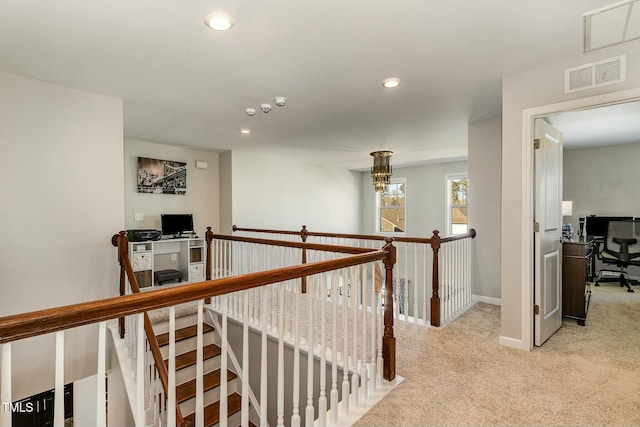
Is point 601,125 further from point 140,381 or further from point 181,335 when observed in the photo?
point 181,335

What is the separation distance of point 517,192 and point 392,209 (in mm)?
5728

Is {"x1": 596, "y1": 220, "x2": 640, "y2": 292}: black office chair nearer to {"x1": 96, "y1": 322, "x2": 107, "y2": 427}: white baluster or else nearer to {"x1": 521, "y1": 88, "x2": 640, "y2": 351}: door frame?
{"x1": 521, "y1": 88, "x2": 640, "y2": 351}: door frame

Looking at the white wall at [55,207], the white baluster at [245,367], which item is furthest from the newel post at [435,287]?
the white wall at [55,207]

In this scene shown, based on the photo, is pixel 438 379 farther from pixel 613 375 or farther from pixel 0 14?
pixel 0 14

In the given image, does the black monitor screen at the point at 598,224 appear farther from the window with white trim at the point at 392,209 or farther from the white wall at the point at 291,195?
the white wall at the point at 291,195

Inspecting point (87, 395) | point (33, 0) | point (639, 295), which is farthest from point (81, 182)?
point (639, 295)

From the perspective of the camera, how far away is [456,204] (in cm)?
718

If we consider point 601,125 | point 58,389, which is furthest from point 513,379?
point 601,125

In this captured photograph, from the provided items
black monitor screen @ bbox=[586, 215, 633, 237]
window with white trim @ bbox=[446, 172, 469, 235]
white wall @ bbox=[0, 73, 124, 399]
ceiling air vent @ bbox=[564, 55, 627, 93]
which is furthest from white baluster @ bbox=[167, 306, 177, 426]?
window with white trim @ bbox=[446, 172, 469, 235]

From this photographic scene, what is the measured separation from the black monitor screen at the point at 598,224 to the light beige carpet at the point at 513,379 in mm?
2547

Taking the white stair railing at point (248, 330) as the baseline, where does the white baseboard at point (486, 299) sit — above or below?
below

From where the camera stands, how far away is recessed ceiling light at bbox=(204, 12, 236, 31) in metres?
1.90

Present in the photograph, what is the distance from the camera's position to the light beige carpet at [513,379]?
1.86 metres

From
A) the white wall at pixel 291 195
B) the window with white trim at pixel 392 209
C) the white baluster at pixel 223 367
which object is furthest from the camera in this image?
the window with white trim at pixel 392 209
